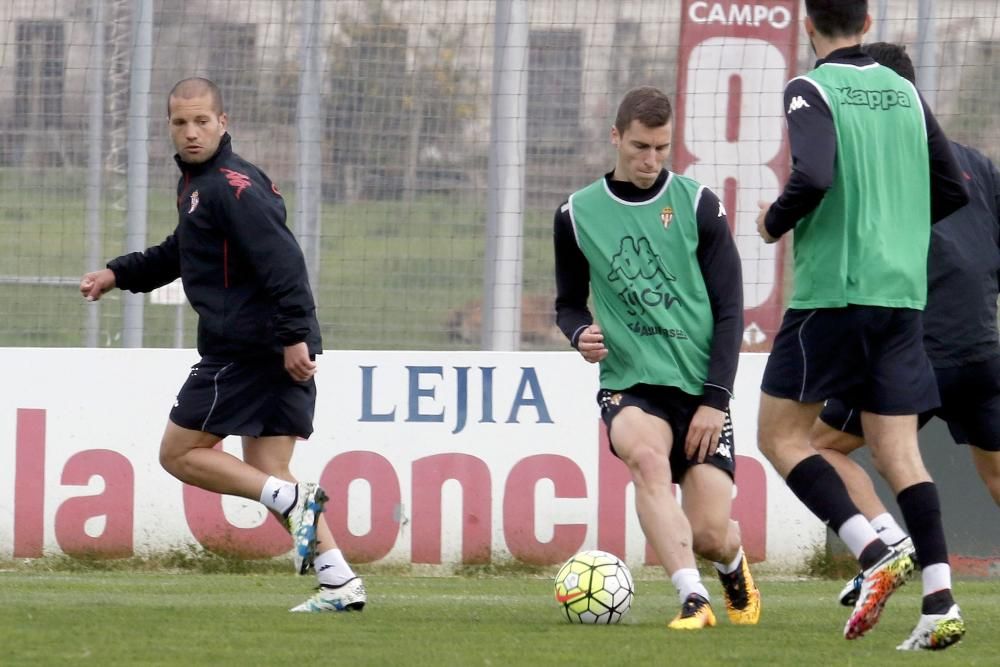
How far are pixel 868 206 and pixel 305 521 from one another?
89.0 inches

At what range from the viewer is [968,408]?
697cm

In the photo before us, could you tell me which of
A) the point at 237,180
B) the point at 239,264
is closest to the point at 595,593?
the point at 239,264

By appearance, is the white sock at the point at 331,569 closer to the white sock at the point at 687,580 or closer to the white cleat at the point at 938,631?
the white sock at the point at 687,580

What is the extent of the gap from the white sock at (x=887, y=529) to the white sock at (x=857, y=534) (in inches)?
8.6

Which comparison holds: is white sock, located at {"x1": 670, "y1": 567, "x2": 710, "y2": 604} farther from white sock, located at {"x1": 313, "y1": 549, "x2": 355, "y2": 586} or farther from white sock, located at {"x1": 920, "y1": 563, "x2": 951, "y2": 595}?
white sock, located at {"x1": 313, "y1": 549, "x2": 355, "y2": 586}

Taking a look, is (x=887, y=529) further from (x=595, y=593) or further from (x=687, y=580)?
(x=595, y=593)

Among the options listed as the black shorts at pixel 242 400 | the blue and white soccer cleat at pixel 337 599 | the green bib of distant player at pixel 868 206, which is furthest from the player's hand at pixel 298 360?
the green bib of distant player at pixel 868 206

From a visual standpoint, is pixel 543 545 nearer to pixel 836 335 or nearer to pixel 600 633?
pixel 600 633

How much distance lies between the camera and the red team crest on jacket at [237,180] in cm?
668

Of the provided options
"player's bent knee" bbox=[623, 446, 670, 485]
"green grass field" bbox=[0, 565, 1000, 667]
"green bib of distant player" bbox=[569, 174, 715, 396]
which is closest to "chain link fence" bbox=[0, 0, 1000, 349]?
"green grass field" bbox=[0, 565, 1000, 667]

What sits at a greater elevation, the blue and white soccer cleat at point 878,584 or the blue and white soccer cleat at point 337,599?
the blue and white soccer cleat at point 878,584

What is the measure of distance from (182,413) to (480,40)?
4.07 meters

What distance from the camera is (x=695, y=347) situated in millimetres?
6332

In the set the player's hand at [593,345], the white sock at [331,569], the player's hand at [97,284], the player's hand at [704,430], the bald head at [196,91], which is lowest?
the white sock at [331,569]
